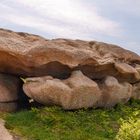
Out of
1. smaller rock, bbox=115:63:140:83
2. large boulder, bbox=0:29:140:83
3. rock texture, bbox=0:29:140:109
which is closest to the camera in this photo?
rock texture, bbox=0:29:140:109

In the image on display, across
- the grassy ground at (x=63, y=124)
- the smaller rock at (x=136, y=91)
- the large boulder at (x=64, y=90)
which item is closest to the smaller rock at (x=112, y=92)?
the grassy ground at (x=63, y=124)

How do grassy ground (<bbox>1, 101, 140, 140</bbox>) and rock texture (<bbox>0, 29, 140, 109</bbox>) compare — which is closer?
grassy ground (<bbox>1, 101, 140, 140</bbox>)

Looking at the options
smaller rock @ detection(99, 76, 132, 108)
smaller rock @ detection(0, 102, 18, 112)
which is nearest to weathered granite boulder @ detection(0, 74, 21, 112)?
smaller rock @ detection(0, 102, 18, 112)

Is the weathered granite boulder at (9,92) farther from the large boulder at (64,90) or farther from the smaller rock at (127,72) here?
the smaller rock at (127,72)

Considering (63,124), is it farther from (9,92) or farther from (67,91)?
(9,92)

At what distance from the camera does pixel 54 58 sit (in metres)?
14.4

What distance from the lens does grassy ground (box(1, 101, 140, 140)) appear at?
12391 millimetres

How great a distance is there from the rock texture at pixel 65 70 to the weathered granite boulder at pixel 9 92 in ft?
0.36

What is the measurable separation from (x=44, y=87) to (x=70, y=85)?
2.90 feet

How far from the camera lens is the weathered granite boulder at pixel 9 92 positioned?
49.0 feet

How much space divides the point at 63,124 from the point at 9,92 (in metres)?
2.85

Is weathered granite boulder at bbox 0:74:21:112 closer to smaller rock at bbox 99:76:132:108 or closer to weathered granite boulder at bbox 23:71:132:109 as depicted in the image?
weathered granite boulder at bbox 23:71:132:109

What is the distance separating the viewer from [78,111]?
1448 centimetres

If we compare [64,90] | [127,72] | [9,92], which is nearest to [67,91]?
[64,90]
